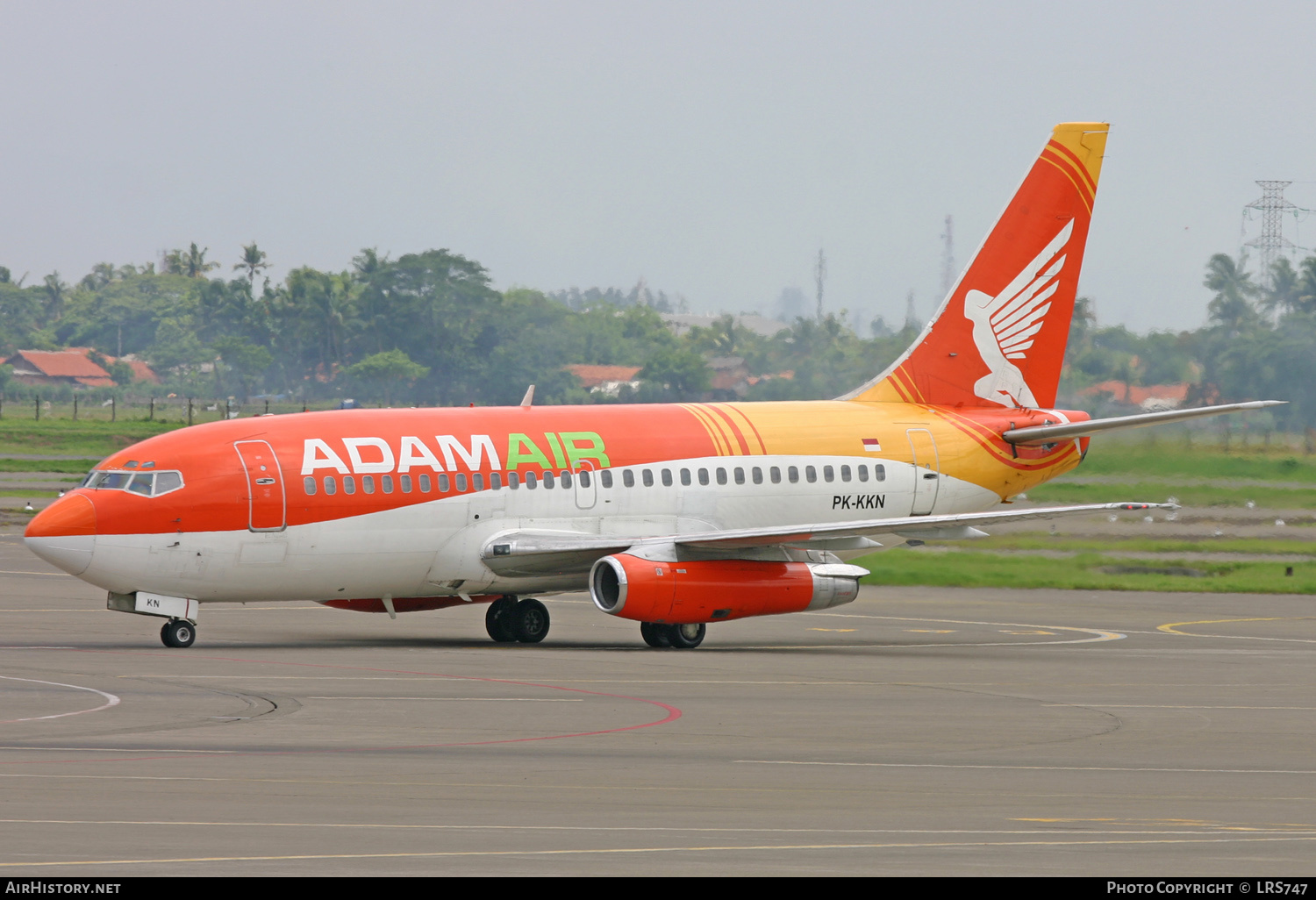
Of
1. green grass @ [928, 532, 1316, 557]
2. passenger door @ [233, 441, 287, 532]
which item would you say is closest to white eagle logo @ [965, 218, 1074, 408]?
green grass @ [928, 532, 1316, 557]

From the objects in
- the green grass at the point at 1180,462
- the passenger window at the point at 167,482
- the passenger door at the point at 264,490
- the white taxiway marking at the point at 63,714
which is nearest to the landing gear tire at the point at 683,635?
the passenger door at the point at 264,490

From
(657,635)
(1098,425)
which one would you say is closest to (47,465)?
(657,635)

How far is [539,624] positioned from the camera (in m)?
35.1

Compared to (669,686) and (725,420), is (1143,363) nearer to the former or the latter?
(725,420)

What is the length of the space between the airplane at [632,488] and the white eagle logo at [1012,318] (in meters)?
0.04

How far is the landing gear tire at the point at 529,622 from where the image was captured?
35000mm

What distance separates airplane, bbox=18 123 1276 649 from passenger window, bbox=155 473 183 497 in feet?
0.12

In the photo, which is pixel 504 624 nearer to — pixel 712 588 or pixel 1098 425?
pixel 712 588

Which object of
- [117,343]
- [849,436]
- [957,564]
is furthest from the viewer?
[117,343]

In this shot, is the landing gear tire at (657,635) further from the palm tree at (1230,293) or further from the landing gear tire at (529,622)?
the palm tree at (1230,293)

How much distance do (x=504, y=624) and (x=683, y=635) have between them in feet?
11.8

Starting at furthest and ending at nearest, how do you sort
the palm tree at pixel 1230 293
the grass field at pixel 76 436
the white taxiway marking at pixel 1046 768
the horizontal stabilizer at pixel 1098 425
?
the grass field at pixel 76 436, the palm tree at pixel 1230 293, the horizontal stabilizer at pixel 1098 425, the white taxiway marking at pixel 1046 768
